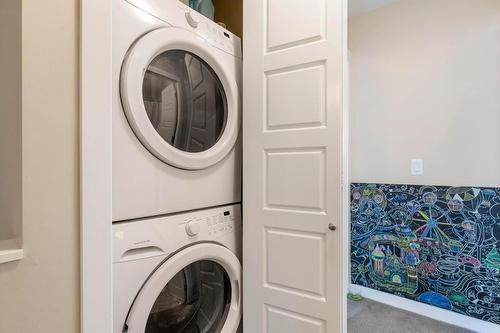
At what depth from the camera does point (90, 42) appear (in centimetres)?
61

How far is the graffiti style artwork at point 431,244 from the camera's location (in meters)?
1.65

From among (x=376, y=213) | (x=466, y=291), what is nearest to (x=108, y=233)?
(x=376, y=213)

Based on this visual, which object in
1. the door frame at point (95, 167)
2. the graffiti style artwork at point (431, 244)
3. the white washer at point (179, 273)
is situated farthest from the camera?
the graffiti style artwork at point (431, 244)

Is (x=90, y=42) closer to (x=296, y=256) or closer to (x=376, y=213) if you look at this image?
(x=296, y=256)

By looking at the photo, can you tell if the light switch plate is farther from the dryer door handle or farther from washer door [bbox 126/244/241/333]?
the dryer door handle

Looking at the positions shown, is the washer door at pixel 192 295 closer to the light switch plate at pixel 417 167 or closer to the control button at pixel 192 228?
the control button at pixel 192 228

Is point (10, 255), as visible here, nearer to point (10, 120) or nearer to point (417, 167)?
point (10, 120)

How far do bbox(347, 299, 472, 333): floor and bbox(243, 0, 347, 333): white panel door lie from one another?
0.87m

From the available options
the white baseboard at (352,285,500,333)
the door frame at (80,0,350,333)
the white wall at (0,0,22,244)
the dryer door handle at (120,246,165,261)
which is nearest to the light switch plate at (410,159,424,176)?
the white baseboard at (352,285,500,333)

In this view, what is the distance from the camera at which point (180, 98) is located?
1093 millimetres

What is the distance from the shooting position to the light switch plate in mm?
1896

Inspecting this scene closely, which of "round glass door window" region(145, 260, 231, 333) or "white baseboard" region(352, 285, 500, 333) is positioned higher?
"round glass door window" region(145, 260, 231, 333)

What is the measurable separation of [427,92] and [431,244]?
101 cm

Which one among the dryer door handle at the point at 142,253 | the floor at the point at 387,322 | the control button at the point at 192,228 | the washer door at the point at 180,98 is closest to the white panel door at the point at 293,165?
the washer door at the point at 180,98
